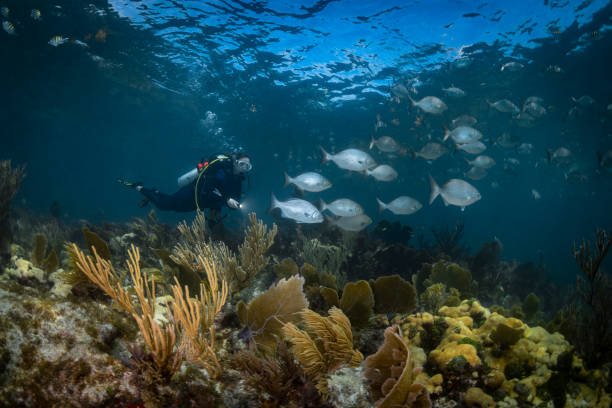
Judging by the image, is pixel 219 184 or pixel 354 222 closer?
pixel 354 222

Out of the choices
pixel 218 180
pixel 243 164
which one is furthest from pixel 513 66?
pixel 218 180

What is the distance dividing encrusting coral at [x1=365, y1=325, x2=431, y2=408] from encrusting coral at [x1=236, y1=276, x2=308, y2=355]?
2.87 ft

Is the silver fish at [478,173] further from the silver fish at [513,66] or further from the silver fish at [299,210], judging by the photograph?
the silver fish at [299,210]

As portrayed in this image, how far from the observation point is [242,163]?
7.48 meters

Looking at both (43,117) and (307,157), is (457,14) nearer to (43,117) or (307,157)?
(307,157)

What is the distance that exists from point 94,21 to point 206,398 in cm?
2104

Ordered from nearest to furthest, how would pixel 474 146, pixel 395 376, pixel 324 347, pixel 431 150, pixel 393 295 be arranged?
pixel 395 376, pixel 324 347, pixel 393 295, pixel 431 150, pixel 474 146

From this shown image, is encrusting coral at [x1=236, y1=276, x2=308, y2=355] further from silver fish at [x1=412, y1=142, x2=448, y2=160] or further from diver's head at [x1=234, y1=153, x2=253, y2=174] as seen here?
silver fish at [x1=412, y1=142, x2=448, y2=160]

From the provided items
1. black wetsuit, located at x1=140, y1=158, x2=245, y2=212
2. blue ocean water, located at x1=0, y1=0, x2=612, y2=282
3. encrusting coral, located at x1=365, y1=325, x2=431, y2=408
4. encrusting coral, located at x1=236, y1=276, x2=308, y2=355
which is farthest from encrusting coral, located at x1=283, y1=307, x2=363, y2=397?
blue ocean water, located at x1=0, y1=0, x2=612, y2=282

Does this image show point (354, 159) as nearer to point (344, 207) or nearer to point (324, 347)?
point (344, 207)

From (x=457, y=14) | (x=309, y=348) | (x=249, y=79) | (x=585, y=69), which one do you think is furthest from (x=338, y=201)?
(x=585, y=69)

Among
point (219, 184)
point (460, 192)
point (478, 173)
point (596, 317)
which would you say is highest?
point (596, 317)

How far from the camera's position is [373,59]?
1691 cm

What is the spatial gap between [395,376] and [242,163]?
6530mm
